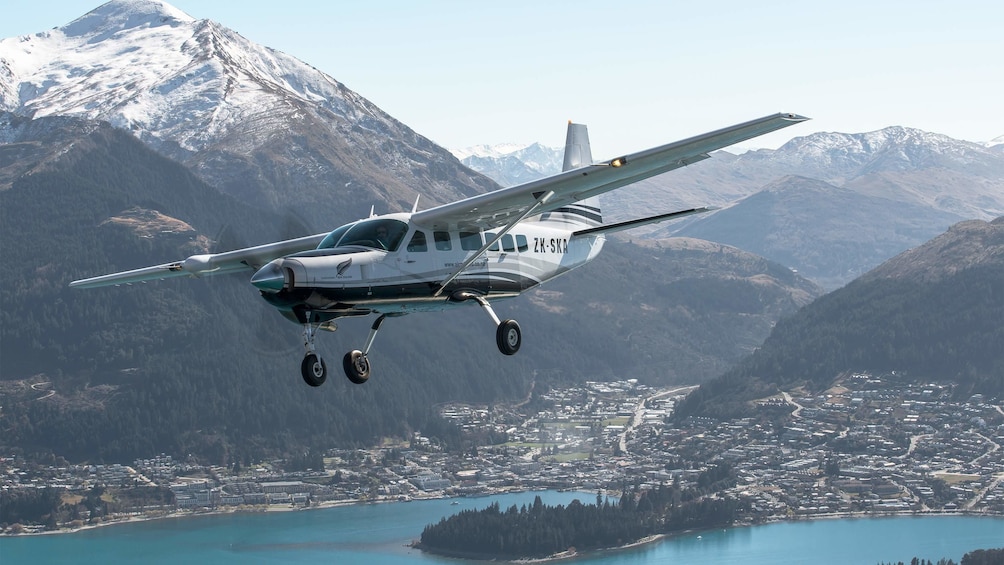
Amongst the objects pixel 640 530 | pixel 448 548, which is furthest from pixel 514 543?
pixel 640 530

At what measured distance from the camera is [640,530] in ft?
604

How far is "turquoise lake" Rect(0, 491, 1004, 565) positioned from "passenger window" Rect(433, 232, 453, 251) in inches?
5017

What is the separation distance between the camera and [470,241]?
4962cm

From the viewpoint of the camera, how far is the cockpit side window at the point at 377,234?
1831 inches

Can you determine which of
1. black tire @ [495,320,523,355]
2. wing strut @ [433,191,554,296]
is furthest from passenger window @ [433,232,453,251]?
black tire @ [495,320,523,355]

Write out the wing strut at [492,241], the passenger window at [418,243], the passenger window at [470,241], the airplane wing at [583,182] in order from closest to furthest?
the airplane wing at [583,182], the passenger window at [418,243], the wing strut at [492,241], the passenger window at [470,241]

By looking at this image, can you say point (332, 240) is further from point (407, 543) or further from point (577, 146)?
point (407, 543)

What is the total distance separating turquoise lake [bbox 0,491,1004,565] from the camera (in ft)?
561

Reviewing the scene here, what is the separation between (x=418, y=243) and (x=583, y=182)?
261 inches

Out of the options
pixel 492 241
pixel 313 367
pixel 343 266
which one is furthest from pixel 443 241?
pixel 313 367

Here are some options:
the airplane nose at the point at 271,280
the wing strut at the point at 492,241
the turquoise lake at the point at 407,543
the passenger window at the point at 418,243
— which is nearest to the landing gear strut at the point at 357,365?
the wing strut at the point at 492,241

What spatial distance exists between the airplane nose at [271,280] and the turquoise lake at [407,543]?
131455mm

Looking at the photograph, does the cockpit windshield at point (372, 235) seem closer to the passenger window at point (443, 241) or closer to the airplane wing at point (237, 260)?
the passenger window at point (443, 241)

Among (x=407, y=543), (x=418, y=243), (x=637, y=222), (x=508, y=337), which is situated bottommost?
(x=407, y=543)
